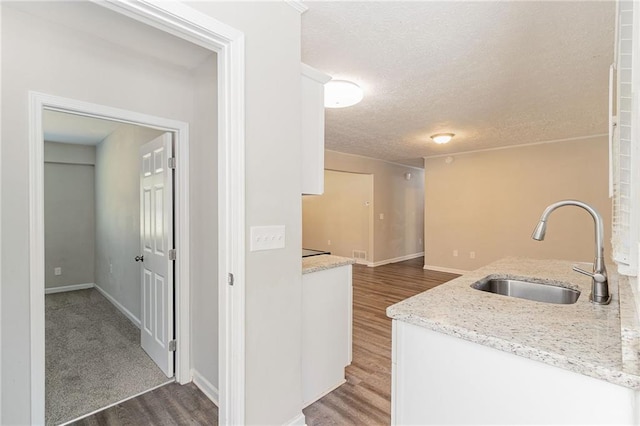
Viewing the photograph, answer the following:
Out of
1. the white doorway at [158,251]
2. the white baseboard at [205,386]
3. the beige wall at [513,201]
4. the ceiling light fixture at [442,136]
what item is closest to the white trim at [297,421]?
the white baseboard at [205,386]

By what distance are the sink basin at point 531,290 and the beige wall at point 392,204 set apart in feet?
13.8

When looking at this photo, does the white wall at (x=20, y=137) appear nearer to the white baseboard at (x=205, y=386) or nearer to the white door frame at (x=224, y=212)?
the white door frame at (x=224, y=212)

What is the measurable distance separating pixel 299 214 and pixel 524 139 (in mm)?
4781

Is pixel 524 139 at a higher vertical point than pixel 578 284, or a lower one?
higher

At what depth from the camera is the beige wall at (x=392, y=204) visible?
630 cm

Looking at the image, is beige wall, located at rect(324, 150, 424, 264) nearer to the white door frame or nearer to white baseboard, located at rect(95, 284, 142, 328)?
white baseboard, located at rect(95, 284, 142, 328)

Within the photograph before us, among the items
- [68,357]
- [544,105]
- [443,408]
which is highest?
[544,105]

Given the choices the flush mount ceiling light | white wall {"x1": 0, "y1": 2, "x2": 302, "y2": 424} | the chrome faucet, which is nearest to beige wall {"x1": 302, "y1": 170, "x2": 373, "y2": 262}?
the flush mount ceiling light

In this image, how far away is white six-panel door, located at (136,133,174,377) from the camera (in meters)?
2.29

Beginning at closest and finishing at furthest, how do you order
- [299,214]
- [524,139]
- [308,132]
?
[299,214] < [308,132] < [524,139]

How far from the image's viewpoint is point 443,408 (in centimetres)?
110

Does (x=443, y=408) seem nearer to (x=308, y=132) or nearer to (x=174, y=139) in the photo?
(x=308, y=132)

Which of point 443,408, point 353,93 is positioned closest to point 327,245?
point 353,93

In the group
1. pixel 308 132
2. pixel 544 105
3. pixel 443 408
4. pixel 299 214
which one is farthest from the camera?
pixel 544 105
